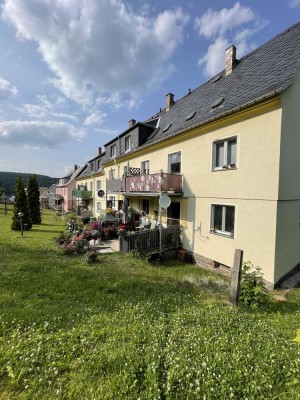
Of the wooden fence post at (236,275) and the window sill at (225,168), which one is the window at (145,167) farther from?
the wooden fence post at (236,275)

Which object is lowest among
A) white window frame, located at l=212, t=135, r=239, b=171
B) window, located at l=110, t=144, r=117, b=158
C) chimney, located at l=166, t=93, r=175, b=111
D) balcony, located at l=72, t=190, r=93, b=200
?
balcony, located at l=72, t=190, r=93, b=200

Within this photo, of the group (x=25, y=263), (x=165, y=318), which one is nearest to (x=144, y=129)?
(x=25, y=263)

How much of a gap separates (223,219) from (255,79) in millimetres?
6315

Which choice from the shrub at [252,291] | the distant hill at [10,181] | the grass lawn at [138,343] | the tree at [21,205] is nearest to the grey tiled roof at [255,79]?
the shrub at [252,291]

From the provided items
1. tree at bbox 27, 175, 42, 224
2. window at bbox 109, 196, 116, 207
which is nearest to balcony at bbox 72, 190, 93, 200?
tree at bbox 27, 175, 42, 224

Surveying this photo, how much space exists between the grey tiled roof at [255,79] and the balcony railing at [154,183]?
2.58m

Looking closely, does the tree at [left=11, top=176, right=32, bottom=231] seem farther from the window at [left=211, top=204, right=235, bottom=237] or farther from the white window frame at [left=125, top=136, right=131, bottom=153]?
the window at [left=211, top=204, right=235, bottom=237]

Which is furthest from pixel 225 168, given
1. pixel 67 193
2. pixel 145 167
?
pixel 67 193

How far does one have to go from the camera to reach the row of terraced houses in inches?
285

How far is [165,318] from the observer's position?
15.0 ft

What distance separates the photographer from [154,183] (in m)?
11.2

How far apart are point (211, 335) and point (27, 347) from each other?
3.36 metres

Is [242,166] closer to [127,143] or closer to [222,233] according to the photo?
[222,233]

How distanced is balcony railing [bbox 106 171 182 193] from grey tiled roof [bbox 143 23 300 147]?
2.58m
